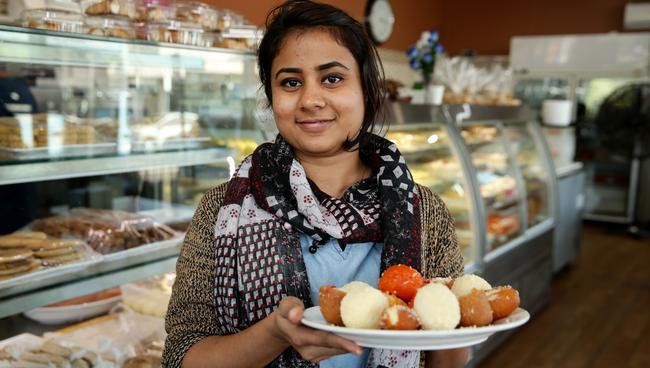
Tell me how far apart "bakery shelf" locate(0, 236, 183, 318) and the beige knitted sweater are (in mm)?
708

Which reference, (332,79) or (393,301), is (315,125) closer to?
(332,79)

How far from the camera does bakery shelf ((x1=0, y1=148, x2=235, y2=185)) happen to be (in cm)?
191

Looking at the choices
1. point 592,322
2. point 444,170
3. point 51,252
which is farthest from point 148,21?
point 592,322

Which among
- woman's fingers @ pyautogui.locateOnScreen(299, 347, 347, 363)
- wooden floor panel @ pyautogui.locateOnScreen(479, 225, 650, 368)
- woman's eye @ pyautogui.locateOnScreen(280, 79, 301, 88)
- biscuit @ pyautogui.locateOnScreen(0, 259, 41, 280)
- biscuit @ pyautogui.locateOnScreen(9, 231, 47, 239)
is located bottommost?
wooden floor panel @ pyautogui.locateOnScreen(479, 225, 650, 368)

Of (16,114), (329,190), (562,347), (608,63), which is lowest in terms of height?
(562,347)

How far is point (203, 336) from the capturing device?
51.1 inches

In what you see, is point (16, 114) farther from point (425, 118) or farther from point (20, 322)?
point (425, 118)

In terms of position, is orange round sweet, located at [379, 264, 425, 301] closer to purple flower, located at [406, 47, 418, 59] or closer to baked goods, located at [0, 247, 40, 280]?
baked goods, located at [0, 247, 40, 280]

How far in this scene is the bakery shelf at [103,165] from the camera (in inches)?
75.2

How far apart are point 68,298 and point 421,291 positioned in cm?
136

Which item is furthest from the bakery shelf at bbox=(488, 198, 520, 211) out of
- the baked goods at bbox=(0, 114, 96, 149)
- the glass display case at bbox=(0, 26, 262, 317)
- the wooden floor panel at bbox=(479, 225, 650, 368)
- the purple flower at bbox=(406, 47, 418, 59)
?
the baked goods at bbox=(0, 114, 96, 149)

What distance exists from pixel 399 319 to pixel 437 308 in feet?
0.24

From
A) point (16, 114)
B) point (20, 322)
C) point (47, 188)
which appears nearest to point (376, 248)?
point (20, 322)

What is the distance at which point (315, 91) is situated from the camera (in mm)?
1258
